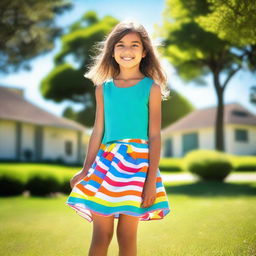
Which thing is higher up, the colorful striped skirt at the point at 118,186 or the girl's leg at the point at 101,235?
the colorful striped skirt at the point at 118,186

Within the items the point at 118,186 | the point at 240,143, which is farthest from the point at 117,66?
the point at 240,143

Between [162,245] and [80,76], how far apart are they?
34687 millimetres

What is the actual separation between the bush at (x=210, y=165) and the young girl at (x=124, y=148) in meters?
9.93

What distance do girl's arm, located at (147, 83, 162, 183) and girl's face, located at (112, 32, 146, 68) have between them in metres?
0.28

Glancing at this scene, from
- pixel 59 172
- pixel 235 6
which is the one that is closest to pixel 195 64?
pixel 59 172

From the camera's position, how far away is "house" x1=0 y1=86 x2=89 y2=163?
2269 cm

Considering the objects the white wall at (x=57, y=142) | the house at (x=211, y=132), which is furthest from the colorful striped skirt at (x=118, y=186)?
the house at (x=211, y=132)

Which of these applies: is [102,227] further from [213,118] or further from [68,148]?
[213,118]

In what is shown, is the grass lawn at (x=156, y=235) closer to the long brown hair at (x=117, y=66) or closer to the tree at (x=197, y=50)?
the long brown hair at (x=117, y=66)

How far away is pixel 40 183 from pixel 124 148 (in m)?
7.35

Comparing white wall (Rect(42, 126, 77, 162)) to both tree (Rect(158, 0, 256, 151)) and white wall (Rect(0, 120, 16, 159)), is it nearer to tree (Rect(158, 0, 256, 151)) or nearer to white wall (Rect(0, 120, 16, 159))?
white wall (Rect(0, 120, 16, 159))

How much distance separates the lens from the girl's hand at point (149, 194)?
238cm

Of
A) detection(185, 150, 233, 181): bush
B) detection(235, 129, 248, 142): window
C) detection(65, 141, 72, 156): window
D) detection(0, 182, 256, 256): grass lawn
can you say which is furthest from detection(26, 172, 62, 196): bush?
detection(235, 129, 248, 142): window

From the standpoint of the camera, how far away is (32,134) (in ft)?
81.9
